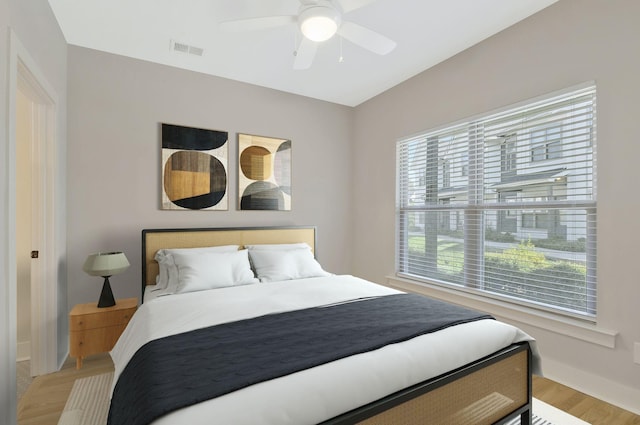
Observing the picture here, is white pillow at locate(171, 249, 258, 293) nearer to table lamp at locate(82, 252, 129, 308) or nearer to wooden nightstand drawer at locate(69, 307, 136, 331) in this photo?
table lamp at locate(82, 252, 129, 308)

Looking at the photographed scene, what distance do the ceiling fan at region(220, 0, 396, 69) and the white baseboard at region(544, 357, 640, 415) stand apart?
2.62 m

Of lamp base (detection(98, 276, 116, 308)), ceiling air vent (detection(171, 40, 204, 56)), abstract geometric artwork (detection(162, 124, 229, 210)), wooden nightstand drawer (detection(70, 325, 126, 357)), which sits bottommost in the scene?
wooden nightstand drawer (detection(70, 325, 126, 357))

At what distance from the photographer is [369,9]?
243 centimetres

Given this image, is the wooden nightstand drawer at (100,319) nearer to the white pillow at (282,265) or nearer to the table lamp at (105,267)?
the table lamp at (105,267)

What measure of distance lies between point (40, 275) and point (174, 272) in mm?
950

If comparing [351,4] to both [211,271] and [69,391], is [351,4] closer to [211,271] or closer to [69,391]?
[211,271]

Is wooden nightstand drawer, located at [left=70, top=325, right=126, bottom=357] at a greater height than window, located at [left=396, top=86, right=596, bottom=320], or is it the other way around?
window, located at [left=396, top=86, right=596, bottom=320]

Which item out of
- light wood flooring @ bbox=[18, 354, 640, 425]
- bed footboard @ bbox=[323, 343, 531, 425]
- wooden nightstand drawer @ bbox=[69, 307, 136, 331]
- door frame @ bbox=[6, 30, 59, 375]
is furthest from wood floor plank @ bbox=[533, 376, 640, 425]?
door frame @ bbox=[6, 30, 59, 375]

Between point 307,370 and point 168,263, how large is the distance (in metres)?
2.00

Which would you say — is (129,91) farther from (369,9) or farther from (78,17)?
(369,9)

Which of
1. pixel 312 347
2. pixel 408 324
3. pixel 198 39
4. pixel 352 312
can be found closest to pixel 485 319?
pixel 408 324

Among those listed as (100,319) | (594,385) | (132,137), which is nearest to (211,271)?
(100,319)

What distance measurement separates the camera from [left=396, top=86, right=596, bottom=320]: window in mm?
2340

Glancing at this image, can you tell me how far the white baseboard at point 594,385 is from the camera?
205 cm
